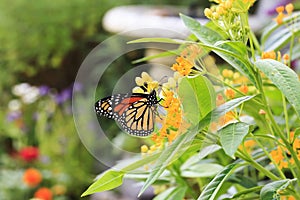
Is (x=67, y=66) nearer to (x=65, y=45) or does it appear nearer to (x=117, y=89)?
(x=65, y=45)

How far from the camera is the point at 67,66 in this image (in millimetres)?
3727

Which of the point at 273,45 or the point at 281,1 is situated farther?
the point at 281,1

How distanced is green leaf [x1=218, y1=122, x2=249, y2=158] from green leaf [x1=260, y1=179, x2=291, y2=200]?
0.09 metres

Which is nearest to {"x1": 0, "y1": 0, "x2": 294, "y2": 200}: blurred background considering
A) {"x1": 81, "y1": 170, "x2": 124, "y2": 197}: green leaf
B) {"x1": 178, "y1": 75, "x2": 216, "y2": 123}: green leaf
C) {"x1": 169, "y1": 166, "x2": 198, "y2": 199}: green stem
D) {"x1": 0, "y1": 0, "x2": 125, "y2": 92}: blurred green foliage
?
{"x1": 0, "y1": 0, "x2": 125, "y2": 92}: blurred green foliage

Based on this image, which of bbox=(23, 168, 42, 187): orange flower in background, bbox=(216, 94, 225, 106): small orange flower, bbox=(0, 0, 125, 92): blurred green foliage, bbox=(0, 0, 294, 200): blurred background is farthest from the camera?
bbox=(0, 0, 125, 92): blurred green foliage

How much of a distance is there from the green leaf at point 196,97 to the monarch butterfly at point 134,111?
0.03 meters

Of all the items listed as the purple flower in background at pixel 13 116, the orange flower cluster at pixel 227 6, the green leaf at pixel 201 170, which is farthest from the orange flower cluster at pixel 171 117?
the purple flower in background at pixel 13 116

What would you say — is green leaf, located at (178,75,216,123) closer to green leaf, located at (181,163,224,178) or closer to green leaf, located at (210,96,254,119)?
green leaf, located at (210,96,254,119)

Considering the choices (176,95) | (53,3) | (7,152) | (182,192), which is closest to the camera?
(176,95)

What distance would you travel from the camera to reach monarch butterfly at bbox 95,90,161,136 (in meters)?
0.64

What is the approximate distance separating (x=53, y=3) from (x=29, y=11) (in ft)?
0.50

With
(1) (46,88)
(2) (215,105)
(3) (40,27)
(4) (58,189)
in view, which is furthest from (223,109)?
(3) (40,27)

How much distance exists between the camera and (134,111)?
651 millimetres

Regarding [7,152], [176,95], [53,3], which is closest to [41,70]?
[53,3]
